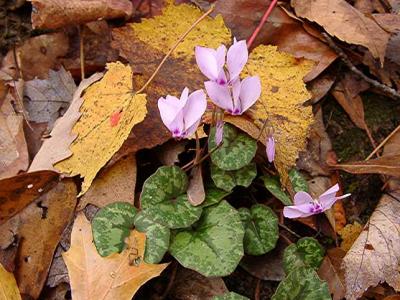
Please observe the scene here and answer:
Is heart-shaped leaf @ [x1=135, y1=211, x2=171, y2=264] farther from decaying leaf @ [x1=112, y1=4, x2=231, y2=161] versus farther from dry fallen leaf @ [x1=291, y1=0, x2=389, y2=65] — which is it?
dry fallen leaf @ [x1=291, y1=0, x2=389, y2=65]

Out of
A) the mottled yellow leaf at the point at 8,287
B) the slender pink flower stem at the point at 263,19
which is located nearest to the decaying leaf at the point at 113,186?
the mottled yellow leaf at the point at 8,287

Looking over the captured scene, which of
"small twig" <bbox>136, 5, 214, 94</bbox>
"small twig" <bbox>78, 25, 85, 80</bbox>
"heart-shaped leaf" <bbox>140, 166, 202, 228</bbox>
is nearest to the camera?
"heart-shaped leaf" <bbox>140, 166, 202, 228</bbox>

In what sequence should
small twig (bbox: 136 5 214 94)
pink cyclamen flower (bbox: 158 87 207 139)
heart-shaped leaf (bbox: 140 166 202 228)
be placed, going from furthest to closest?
small twig (bbox: 136 5 214 94), heart-shaped leaf (bbox: 140 166 202 228), pink cyclamen flower (bbox: 158 87 207 139)

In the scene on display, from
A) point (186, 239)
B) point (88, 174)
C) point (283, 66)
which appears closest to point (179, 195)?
point (186, 239)

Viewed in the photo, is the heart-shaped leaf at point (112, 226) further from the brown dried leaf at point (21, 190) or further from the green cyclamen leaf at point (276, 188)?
the green cyclamen leaf at point (276, 188)

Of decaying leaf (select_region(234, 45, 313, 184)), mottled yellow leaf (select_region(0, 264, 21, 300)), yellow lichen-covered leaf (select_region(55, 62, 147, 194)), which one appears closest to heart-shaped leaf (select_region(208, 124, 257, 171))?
decaying leaf (select_region(234, 45, 313, 184))

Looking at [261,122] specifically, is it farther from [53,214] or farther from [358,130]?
A: [53,214]

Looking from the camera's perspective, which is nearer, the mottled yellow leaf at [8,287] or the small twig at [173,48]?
the mottled yellow leaf at [8,287]

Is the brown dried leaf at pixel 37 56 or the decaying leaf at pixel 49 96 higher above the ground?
the brown dried leaf at pixel 37 56
